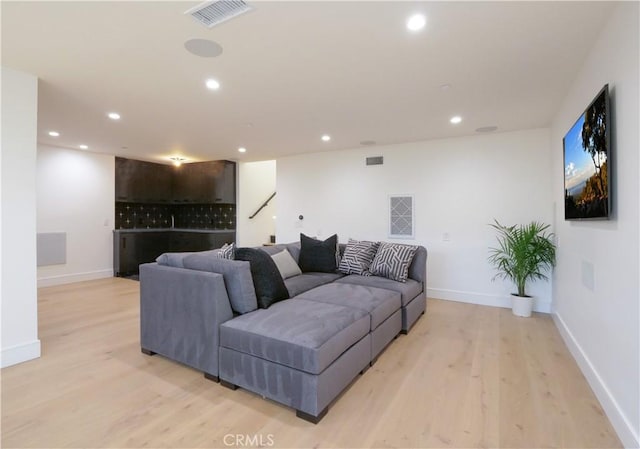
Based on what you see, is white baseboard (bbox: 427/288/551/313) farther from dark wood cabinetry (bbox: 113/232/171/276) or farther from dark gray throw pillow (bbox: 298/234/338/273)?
dark wood cabinetry (bbox: 113/232/171/276)

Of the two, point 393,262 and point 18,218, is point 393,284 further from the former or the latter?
point 18,218

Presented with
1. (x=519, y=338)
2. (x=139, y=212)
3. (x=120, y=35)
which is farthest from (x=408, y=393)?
(x=139, y=212)

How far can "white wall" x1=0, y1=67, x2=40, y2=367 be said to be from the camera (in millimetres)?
2596

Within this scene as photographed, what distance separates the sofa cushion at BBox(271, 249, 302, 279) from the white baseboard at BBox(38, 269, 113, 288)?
14.5ft

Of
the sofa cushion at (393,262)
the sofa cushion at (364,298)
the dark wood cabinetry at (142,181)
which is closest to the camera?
the sofa cushion at (364,298)

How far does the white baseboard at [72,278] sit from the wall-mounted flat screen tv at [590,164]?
288 inches

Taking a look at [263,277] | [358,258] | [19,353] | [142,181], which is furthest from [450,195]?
[142,181]

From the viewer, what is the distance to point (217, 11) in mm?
1865

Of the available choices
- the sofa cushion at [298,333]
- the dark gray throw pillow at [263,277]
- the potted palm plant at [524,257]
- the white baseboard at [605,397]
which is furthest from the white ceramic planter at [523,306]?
the dark gray throw pillow at [263,277]

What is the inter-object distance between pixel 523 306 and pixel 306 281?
8.82ft

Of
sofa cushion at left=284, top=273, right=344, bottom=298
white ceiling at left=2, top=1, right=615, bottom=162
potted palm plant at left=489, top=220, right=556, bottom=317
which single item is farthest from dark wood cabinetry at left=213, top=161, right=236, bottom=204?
potted palm plant at left=489, top=220, right=556, bottom=317

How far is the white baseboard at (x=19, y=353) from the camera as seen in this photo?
258cm

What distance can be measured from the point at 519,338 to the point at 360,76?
2965 millimetres

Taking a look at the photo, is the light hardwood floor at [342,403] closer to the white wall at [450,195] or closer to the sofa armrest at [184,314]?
the sofa armrest at [184,314]
